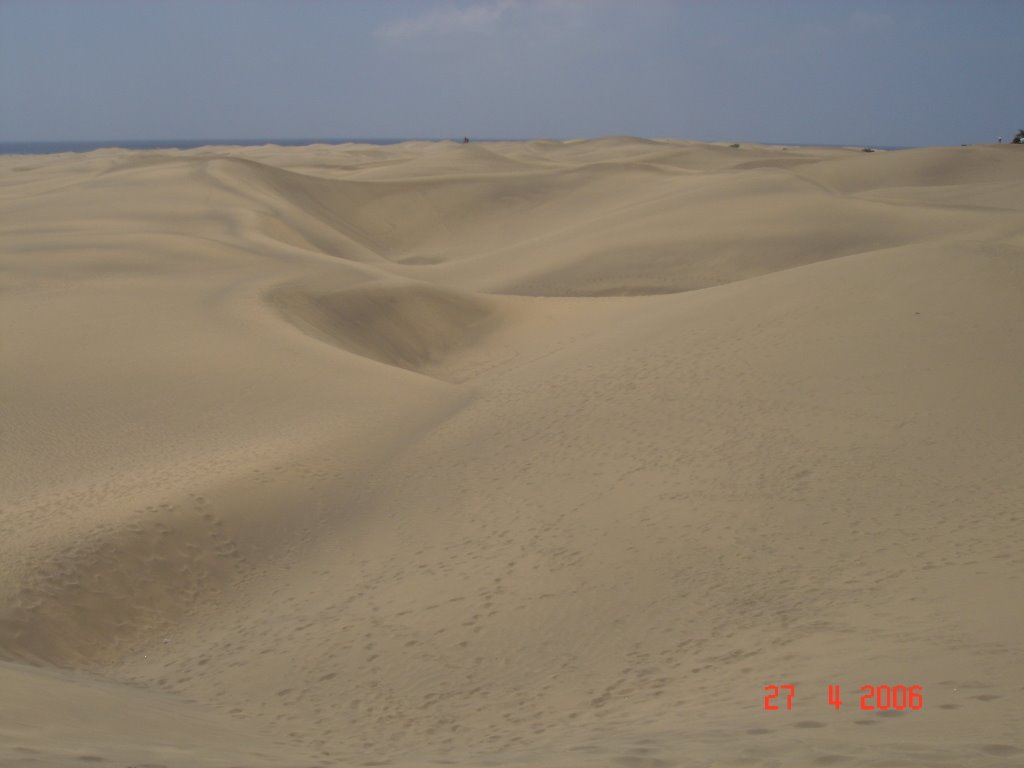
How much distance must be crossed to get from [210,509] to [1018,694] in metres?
7.26

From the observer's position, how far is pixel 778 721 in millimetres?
4832

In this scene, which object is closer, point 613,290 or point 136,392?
point 136,392

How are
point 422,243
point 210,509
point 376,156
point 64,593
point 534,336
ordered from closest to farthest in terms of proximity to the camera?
point 64,593
point 210,509
point 534,336
point 422,243
point 376,156

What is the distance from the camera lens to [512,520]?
360 inches

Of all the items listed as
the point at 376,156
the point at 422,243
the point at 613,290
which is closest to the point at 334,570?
the point at 613,290

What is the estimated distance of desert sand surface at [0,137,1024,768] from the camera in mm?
5410

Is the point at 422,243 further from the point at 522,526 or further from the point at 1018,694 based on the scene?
the point at 1018,694
